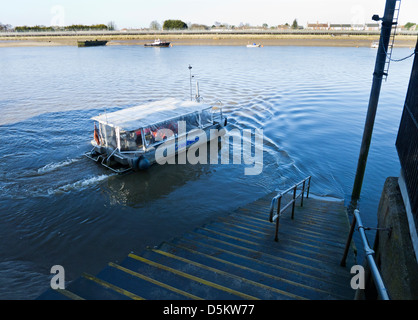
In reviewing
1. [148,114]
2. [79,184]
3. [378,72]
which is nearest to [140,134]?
[148,114]

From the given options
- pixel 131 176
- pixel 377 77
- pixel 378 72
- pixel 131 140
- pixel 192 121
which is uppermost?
pixel 378 72

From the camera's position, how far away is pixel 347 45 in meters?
104

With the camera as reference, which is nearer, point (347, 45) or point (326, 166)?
point (326, 166)

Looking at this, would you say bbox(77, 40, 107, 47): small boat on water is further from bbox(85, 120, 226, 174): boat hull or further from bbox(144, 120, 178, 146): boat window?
bbox(144, 120, 178, 146): boat window

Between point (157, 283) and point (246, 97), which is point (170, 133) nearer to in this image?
point (157, 283)

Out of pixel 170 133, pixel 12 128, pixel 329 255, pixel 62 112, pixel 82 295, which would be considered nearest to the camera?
pixel 82 295

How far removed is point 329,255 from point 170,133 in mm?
11510

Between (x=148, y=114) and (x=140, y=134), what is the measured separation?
132cm

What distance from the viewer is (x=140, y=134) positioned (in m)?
15.6

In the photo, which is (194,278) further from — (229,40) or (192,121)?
(229,40)

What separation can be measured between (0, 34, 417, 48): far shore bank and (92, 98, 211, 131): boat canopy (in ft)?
342

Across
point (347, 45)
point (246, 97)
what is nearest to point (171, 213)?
point (246, 97)

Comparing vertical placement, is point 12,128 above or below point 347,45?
below

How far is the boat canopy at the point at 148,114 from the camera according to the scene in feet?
48.8
